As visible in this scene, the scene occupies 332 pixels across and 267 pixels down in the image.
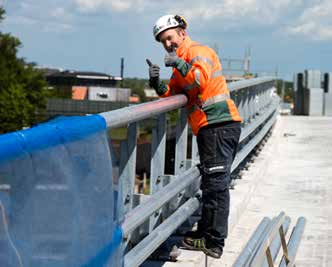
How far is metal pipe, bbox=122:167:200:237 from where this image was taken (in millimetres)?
4359

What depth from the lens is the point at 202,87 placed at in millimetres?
5801

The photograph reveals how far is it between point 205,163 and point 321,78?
2450 cm

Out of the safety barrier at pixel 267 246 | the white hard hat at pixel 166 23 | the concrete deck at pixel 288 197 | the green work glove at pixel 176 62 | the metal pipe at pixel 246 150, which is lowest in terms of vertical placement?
the concrete deck at pixel 288 197

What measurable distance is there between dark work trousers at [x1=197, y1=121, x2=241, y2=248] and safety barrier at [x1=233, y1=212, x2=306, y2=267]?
42 centimetres

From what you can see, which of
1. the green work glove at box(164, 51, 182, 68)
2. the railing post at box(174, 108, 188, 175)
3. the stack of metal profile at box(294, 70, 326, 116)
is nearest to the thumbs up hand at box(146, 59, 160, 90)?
the green work glove at box(164, 51, 182, 68)

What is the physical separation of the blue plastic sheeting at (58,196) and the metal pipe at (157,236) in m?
0.57

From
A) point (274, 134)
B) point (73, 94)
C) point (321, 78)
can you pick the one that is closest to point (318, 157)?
point (274, 134)

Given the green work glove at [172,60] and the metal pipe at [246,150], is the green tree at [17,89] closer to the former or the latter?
the metal pipe at [246,150]

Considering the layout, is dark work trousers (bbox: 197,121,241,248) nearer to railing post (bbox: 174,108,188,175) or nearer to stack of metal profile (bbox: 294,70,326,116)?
railing post (bbox: 174,108,188,175)

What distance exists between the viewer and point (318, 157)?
42.7 feet

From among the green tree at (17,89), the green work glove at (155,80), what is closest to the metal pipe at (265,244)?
the green work glove at (155,80)

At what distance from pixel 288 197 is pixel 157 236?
174 inches

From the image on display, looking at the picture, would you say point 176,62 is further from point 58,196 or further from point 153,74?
point 58,196

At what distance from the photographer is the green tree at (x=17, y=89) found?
97.2m
